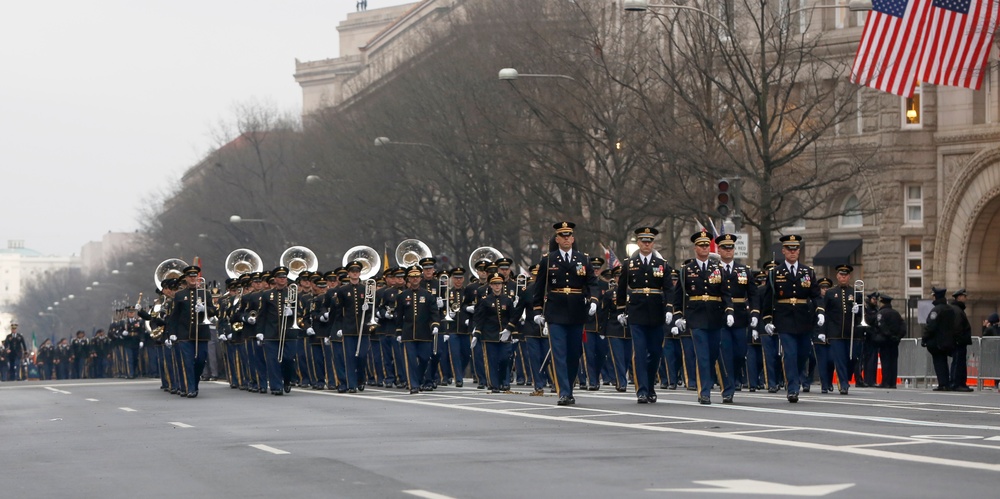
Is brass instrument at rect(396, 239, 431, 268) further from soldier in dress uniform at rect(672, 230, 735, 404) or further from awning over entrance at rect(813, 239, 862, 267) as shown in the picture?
awning over entrance at rect(813, 239, 862, 267)

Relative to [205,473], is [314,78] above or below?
above

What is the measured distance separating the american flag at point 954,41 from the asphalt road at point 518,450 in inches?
409

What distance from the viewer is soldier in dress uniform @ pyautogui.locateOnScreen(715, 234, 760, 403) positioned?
21.3 metres

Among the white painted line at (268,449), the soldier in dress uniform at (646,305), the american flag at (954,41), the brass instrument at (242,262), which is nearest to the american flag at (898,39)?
the american flag at (954,41)

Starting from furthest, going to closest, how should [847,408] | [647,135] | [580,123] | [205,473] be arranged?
[580,123], [647,135], [847,408], [205,473]

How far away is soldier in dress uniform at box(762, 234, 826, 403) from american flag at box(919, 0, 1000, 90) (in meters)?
8.78

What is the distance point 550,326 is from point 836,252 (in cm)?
3349

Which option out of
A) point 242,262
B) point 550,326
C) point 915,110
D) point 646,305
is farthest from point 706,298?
point 915,110

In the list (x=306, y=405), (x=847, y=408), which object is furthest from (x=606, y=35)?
(x=847, y=408)

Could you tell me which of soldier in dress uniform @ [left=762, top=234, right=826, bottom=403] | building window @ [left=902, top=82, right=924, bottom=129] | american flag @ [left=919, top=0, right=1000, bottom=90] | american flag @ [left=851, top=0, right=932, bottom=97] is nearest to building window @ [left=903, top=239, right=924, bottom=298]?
building window @ [left=902, top=82, right=924, bottom=129]

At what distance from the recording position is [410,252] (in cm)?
3856

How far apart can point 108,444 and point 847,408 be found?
797 cm

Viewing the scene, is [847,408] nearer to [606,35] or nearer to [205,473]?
[205,473]

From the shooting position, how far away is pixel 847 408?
20.0m
